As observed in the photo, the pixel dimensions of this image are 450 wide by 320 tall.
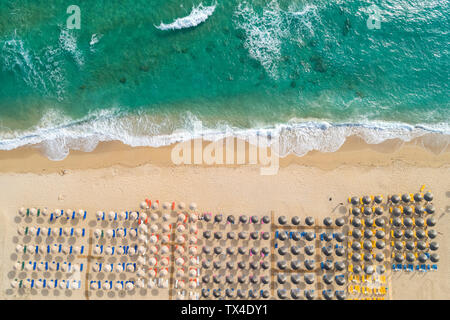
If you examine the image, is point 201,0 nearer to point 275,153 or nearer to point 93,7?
point 93,7

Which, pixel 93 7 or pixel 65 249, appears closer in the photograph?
pixel 65 249

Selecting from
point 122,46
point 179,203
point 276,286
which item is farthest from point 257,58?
point 276,286

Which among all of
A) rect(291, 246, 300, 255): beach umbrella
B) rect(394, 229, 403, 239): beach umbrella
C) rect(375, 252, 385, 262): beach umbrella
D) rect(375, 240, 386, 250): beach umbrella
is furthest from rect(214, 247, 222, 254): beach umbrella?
rect(394, 229, 403, 239): beach umbrella

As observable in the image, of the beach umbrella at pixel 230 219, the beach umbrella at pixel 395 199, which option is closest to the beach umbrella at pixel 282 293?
the beach umbrella at pixel 230 219

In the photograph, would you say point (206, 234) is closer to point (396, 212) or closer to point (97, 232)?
point (97, 232)

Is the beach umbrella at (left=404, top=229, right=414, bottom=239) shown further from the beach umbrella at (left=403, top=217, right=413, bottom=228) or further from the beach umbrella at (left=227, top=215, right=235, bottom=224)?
the beach umbrella at (left=227, top=215, right=235, bottom=224)

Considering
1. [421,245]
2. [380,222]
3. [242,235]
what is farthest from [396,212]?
[242,235]
